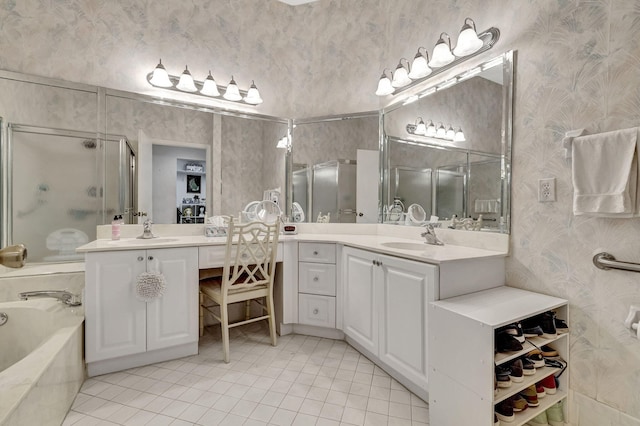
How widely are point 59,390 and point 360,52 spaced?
124 inches

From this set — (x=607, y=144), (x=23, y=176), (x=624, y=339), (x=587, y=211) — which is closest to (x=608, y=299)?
(x=624, y=339)

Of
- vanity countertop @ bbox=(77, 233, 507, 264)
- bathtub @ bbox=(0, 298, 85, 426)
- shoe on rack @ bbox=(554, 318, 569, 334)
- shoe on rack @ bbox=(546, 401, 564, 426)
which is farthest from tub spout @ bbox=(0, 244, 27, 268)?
shoe on rack @ bbox=(546, 401, 564, 426)

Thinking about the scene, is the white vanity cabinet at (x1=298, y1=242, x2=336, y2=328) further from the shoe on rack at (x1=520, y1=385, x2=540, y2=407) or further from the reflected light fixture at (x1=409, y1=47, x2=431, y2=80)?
the reflected light fixture at (x1=409, y1=47, x2=431, y2=80)

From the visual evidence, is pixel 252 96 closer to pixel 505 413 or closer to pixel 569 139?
pixel 569 139

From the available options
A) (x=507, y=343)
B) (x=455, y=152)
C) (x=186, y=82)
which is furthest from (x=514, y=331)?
(x=186, y=82)

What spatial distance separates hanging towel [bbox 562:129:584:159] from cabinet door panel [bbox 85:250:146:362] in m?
2.40

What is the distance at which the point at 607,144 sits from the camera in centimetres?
129

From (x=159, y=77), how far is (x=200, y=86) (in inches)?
12.8

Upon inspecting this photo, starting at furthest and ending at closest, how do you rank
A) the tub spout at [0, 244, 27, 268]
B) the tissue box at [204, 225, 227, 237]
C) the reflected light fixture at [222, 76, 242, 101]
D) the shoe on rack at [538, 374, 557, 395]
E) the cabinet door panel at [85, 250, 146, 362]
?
the reflected light fixture at [222, 76, 242, 101] < the tissue box at [204, 225, 227, 237] < the cabinet door panel at [85, 250, 146, 362] < the shoe on rack at [538, 374, 557, 395] < the tub spout at [0, 244, 27, 268]

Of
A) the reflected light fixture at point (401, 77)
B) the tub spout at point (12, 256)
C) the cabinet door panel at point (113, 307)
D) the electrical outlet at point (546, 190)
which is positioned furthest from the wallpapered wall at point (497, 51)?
the tub spout at point (12, 256)

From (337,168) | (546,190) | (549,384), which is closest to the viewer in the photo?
(549,384)

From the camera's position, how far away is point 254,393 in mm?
1665

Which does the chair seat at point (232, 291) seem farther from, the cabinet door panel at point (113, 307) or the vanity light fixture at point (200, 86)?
the vanity light fixture at point (200, 86)

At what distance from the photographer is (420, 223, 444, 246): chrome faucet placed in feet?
6.79
